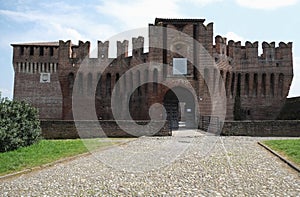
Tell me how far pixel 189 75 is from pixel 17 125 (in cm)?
1544

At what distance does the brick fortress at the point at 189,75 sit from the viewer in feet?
80.5

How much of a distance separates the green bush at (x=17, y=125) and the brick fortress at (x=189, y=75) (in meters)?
12.3

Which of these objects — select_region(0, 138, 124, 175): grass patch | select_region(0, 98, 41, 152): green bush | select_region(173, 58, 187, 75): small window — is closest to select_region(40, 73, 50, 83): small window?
select_region(173, 58, 187, 75): small window

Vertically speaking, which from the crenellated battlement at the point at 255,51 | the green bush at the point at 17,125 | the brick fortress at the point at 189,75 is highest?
the crenellated battlement at the point at 255,51

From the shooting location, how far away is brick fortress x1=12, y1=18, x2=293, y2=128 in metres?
24.5

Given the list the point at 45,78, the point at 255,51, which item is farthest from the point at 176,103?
the point at 45,78

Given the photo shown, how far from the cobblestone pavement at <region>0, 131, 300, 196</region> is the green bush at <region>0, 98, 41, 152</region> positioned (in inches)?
120

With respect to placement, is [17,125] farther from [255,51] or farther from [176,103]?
[255,51]

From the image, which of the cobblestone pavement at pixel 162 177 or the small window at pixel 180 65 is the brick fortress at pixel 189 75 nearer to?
the small window at pixel 180 65

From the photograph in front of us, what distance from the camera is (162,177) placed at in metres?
6.89

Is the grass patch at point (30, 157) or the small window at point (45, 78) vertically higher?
the small window at point (45, 78)

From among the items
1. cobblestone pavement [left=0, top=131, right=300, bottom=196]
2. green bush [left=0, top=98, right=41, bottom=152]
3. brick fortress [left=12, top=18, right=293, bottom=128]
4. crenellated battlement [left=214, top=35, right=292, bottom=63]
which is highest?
crenellated battlement [left=214, top=35, right=292, bottom=63]

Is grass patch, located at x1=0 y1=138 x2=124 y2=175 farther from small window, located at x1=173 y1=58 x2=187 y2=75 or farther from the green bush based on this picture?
small window, located at x1=173 y1=58 x2=187 y2=75

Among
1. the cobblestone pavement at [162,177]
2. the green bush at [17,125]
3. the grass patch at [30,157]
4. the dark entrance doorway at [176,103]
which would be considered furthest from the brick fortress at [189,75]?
the cobblestone pavement at [162,177]
